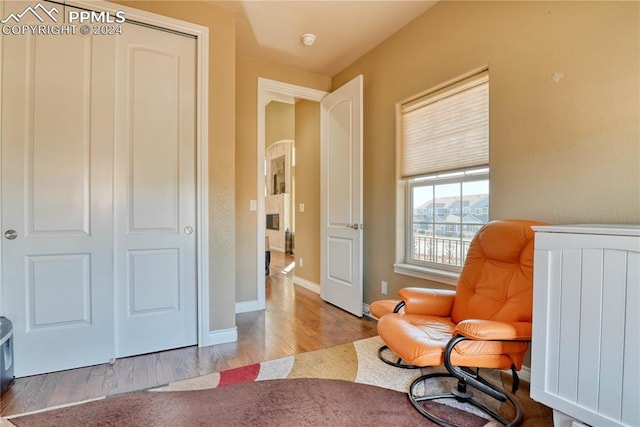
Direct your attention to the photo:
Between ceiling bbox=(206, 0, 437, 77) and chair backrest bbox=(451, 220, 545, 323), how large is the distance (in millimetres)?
1942

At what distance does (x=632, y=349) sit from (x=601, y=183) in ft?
2.99

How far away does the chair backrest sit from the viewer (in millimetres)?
1648

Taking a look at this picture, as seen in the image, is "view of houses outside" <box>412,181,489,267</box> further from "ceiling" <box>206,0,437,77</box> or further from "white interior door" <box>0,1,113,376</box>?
"white interior door" <box>0,1,113,376</box>

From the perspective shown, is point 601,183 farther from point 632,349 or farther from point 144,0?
point 144,0

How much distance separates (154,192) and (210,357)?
1.29m

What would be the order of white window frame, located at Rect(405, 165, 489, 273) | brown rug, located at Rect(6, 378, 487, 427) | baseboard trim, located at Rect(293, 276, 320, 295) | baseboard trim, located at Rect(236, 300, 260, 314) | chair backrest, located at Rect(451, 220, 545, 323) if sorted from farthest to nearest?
baseboard trim, located at Rect(293, 276, 320, 295) → baseboard trim, located at Rect(236, 300, 260, 314) → white window frame, located at Rect(405, 165, 489, 273) → chair backrest, located at Rect(451, 220, 545, 323) → brown rug, located at Rect(6, 378, 487, 427)

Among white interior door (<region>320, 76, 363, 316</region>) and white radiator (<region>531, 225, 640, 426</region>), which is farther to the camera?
white interior door (<region>320, 76, 363, 316</region>)

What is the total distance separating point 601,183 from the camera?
157 cm

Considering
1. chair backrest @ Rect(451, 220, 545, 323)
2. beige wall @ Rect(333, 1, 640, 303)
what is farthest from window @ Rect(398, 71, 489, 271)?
chair backrest @ Rect(451, 220, 545, 323)

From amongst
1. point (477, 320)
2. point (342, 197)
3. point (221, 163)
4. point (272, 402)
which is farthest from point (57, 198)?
point (477, 320)

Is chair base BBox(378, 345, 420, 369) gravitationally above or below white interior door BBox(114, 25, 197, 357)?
below

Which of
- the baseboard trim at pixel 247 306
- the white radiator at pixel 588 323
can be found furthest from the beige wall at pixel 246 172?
the white radiator at pixel 588 323

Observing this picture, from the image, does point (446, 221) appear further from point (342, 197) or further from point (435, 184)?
point (342, 197)

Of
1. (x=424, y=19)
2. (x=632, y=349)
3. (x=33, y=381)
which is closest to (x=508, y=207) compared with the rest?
(x=632, y=349)
